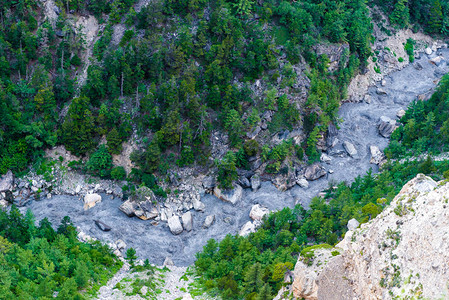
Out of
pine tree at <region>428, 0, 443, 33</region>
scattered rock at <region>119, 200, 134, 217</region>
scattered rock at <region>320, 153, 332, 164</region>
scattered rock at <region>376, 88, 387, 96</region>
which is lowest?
scattered rock at <region>119, 200, 134, 217</region>

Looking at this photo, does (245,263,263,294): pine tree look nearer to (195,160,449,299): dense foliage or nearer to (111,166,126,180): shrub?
(195,160,449,299): dense foliage

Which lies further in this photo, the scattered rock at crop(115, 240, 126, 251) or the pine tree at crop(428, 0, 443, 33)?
the pine tree at crop(428, 0, 443, 33)

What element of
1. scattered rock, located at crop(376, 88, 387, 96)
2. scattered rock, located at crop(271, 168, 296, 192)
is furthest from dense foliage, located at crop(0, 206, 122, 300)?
scattered rock, located at crop(376, 88, 387, 96)

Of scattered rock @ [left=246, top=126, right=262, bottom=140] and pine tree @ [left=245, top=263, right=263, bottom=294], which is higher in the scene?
scattered rock @ [left=246, top=126, right=262, bottom=140]

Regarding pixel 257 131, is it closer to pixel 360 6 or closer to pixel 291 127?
pixel 291 127

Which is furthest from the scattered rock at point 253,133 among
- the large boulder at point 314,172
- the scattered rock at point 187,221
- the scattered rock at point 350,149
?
the scattered rock at point 187,221

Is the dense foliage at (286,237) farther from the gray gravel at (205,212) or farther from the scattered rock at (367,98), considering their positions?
the scattered rock at (367,98)


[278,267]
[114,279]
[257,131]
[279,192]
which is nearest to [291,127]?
[257,131]

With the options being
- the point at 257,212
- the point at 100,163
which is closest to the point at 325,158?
the point at 257,212
